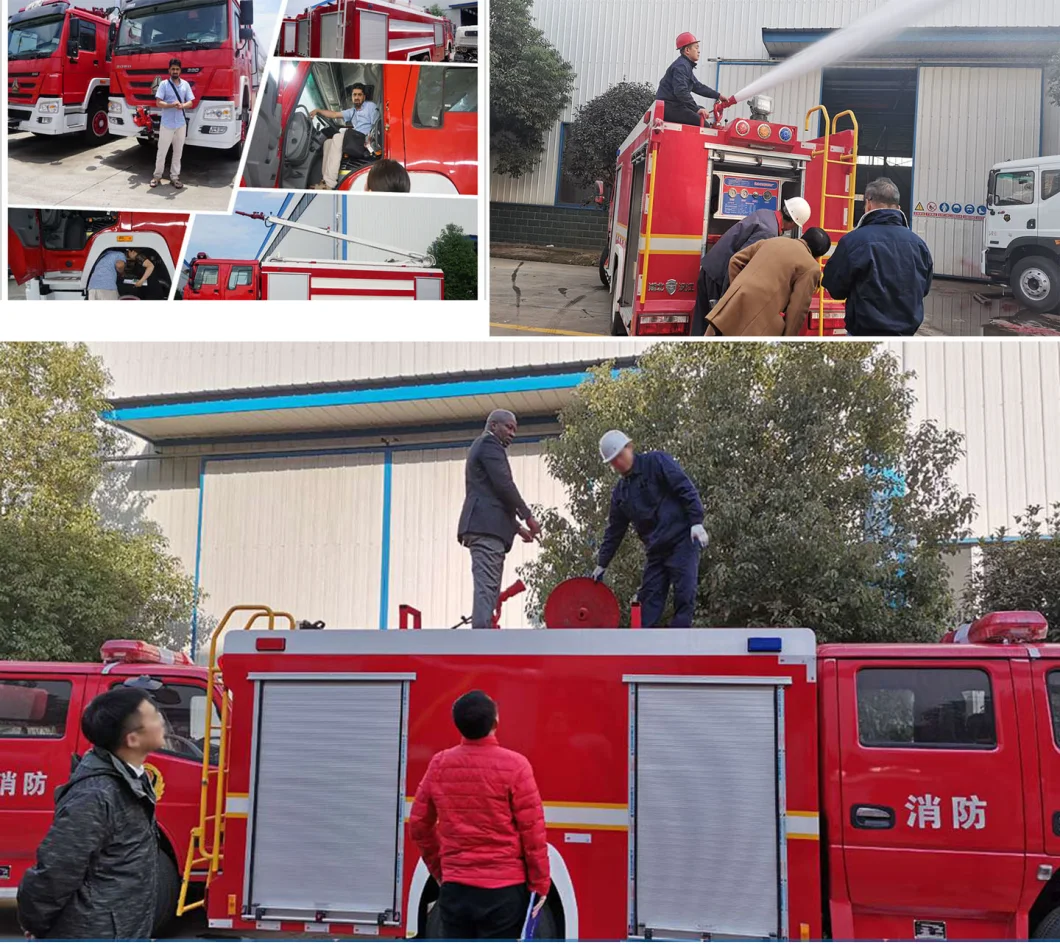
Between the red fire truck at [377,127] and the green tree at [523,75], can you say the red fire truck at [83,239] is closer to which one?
the red fire truck at [377,127]

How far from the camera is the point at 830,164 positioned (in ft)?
38.2

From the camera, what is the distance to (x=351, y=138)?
41.3ft

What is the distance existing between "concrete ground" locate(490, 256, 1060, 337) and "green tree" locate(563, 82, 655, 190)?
1.43 m

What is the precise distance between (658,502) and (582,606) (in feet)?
2.86

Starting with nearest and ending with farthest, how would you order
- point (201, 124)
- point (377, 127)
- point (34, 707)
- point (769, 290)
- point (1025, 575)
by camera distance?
point (34, 707), point (769, 290), point (201, 124), point (1025, 575), point (377, 127)

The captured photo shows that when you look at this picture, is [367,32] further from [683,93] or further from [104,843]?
[104,843]

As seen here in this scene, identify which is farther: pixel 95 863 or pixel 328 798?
pixel 328 798

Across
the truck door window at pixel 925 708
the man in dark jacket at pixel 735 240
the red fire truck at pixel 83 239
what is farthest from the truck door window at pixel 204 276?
the truck door window at pixel 925 708

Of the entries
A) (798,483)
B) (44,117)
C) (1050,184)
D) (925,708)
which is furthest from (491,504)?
(1050,184)

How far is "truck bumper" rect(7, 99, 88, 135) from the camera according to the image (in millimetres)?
11406

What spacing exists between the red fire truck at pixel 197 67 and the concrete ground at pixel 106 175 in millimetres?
178

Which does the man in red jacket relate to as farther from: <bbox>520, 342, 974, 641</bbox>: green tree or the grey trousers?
<bbox>520, 342, 974, 641</bbox>: green tree

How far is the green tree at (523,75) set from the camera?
16.3 meters

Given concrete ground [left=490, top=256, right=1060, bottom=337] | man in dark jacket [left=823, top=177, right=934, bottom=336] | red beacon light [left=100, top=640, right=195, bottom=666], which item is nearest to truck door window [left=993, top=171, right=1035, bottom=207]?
concrete ground [left=490, top=256, right=1060, bottom=337]
